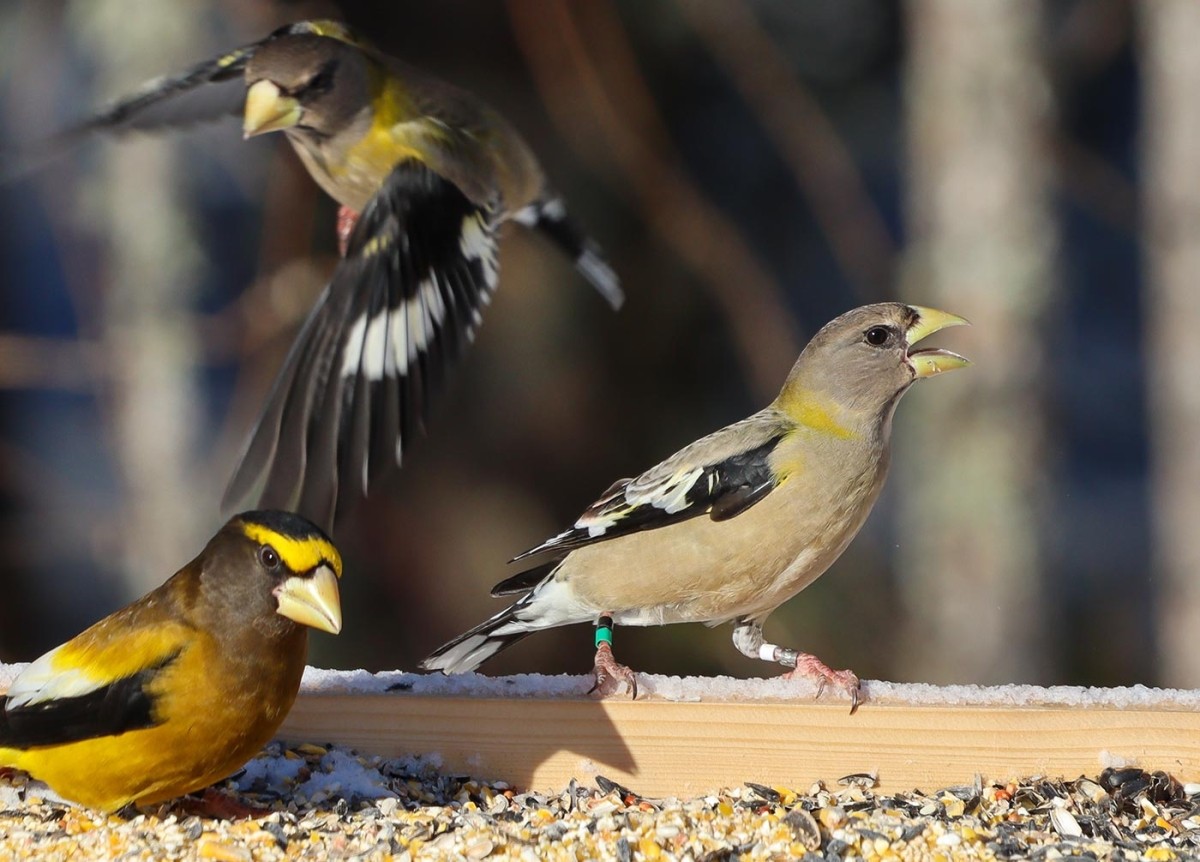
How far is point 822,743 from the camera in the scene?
249 cm

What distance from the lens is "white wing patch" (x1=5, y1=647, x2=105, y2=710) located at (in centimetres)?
229

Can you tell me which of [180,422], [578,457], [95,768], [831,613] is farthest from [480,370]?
[95,768]

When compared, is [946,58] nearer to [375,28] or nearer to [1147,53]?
[1147,53]

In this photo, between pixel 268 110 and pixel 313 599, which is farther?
pixel 268 110

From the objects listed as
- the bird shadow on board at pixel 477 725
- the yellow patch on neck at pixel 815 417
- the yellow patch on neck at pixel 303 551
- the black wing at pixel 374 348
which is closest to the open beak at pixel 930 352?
the yellow patch on neck at pixel 815 417

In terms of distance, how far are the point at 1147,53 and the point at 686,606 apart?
4.46 m

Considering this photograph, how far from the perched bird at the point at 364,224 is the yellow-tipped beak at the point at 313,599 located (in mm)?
445

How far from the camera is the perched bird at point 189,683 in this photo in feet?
7.27

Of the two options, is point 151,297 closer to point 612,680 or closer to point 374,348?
point 374,348

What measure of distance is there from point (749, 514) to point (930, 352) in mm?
496

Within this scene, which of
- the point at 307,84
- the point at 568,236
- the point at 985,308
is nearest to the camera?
the point at 307,84

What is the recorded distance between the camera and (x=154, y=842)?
224 cm

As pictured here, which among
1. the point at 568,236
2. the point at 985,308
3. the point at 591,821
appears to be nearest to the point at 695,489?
the point at 591,821

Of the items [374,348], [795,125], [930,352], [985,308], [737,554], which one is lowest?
[985,308]
